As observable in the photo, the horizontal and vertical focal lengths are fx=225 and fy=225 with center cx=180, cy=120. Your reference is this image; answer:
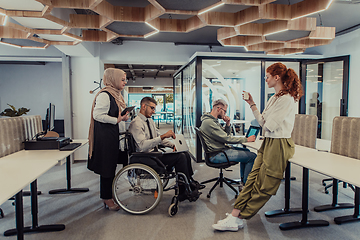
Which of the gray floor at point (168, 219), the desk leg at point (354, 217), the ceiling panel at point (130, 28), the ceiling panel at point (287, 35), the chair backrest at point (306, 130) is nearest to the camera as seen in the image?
the gray floor at point (168, 219)

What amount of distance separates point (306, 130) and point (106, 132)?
2765 mm

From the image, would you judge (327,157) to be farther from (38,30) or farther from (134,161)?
(38,30)

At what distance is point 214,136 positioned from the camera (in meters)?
3.00

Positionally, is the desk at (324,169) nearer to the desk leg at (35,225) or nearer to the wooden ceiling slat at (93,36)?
the desk leg at (35,225)

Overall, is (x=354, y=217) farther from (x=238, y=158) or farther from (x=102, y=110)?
(x=102, y=110)

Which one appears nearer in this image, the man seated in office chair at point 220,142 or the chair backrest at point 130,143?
the chair backrest at point 130,143

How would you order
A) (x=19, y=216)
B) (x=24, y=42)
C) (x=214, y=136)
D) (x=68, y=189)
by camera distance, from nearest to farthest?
1. (x=19, y=216)
2. (x=214, y=136)
3. (x=68, y=189)
4. (x=24, y=42)

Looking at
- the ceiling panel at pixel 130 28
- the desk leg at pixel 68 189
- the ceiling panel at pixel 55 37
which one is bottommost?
the desk leg at pixel 68 189

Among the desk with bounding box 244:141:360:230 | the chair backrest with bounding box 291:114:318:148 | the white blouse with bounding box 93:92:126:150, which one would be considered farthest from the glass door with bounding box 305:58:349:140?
the white blouse with bounding box 93:92:126:150

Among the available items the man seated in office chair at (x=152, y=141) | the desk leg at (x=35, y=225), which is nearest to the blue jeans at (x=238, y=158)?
the man seated in office chair at (x=152, y=141)

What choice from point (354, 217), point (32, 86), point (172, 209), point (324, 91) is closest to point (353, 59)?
point (324, 91)

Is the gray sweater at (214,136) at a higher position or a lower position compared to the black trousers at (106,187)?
higher

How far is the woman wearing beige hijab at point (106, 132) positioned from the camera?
8.32ft

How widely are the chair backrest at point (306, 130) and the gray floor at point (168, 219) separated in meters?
0.76
